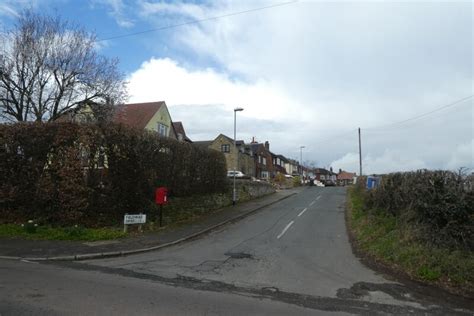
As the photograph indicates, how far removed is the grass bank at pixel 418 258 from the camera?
8.69m

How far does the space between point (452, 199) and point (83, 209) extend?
12190mm

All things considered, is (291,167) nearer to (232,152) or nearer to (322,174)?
(322,174)

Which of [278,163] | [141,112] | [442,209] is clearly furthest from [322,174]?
[442,209]

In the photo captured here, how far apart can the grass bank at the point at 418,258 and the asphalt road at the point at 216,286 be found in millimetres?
748

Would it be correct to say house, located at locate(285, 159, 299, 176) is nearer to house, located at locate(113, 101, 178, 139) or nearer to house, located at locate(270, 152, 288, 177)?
house, located at locate(270, 152, 288, 177)

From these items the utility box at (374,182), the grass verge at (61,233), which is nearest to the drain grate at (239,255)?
the grass verge at (61,233)

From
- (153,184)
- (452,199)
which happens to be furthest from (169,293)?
(153,184)

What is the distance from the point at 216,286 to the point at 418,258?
5000 millimetres

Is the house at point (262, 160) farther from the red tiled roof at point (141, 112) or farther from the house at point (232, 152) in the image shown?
the red tiled roof at point (141, 112)

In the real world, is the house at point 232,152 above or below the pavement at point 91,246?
above

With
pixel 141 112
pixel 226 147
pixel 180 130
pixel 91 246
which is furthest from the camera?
pixel 226 147

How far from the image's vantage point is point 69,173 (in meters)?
15.0

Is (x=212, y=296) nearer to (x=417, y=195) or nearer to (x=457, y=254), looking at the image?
(x=457, y=254)

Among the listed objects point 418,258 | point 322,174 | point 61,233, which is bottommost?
point 61,233
